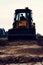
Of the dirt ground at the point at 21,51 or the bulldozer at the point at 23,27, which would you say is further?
the bulldozer at the point at 23,27

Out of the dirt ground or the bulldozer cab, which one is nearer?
the dirt ground

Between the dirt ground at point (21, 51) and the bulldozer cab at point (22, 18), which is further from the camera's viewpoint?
the bulldozer cab at point (22, 18)

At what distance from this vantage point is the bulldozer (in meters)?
24.5

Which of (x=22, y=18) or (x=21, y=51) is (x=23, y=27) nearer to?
(x=22, y=18)

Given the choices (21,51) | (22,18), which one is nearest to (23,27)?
(22,18)

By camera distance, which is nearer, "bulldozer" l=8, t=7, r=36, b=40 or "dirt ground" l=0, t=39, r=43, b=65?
"dirt ground" l=0, t=39, r=43, b=65

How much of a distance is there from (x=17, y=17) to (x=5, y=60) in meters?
14.5

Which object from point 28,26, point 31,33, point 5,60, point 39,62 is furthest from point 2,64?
point 28,26

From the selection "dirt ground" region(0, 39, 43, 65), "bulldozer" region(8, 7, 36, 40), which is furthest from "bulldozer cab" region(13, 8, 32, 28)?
"dirt ground" region(0, 39, 43, 65)

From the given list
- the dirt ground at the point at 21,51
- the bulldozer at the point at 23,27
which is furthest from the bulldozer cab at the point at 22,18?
the dirt ground at the point at 21,51

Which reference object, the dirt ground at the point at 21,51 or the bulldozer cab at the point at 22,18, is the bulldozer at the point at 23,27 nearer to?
the bulldozer cab at the point at 22,18

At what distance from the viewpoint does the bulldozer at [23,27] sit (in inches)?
965

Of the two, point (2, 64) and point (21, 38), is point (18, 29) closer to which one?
point (21, 38)

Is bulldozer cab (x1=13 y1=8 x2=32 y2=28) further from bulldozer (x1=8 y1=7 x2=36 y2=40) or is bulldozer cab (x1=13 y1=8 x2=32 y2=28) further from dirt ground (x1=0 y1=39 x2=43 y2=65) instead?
dirt ground (x1=0 y1=39 x2=43 y2=65)
